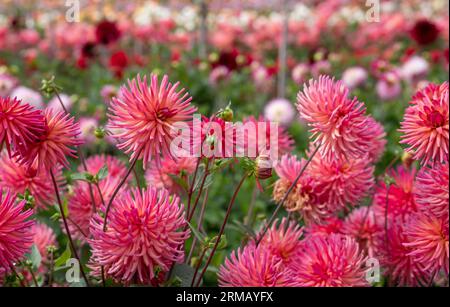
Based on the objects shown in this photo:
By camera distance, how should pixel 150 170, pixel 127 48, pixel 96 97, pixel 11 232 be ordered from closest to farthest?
pixel 11 232, pixel 150 170, pixel 96 97, pixel 127 48

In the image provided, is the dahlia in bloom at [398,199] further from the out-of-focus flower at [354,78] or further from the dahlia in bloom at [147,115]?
the out-of-focus flower at [354,78]

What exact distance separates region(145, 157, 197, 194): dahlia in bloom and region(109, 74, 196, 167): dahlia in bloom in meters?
0.27

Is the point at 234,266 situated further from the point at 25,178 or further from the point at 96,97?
the point at 96,97

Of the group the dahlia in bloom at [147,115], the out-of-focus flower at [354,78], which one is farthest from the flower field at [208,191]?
the out-of-focus flower at [354,78]

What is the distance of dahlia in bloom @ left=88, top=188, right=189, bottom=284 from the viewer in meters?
0.87

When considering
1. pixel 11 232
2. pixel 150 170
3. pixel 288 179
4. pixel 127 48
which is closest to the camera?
pixel 11 232

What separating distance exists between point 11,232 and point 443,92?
26.7 inches

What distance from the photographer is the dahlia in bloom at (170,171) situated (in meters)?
1.19

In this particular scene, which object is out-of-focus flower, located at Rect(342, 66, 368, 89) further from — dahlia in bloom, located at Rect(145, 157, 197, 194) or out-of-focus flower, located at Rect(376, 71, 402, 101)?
dahlia in bloom, located at Rect(145, 157, 197, 194)

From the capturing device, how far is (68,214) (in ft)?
3.84

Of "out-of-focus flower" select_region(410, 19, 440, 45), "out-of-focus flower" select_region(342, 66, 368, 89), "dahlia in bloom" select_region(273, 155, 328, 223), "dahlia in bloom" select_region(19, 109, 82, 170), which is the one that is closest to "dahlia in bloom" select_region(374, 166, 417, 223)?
"dahlia in bloom" select_region(273, 155, 328, 223)

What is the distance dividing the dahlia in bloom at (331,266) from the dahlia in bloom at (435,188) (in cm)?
13

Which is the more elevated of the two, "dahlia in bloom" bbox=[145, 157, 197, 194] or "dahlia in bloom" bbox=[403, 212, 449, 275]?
"dahlia in bloom" bbox=[145, 157, 197, 194]

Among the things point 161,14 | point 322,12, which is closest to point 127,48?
point 161,14
